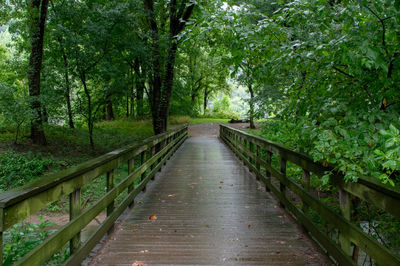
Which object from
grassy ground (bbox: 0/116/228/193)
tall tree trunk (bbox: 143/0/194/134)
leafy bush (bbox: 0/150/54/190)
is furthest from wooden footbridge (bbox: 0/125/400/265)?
tall tree trunk (bbox: 143/0/194/134)

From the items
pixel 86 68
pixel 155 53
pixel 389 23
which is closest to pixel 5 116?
pixel 86 68

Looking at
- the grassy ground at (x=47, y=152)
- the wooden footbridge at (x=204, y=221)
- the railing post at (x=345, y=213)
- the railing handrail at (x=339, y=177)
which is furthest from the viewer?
the grassy ground at (x=47, y=152)

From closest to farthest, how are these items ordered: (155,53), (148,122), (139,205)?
(139,205) → (155,53) → (148,122)

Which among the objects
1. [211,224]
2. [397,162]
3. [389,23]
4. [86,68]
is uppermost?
[86,68]

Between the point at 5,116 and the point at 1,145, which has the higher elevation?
the point at 5,116

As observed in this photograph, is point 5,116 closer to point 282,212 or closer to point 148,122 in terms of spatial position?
point 282,212

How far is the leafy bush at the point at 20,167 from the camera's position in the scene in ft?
29.6

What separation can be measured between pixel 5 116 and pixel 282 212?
984 centimetres

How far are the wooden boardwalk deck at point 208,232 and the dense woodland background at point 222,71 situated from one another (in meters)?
0.90

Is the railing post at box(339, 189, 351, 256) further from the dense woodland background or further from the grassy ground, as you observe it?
the grassy ground

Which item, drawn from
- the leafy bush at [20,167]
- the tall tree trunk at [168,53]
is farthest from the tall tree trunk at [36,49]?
the tall tree trunk at [168,53]

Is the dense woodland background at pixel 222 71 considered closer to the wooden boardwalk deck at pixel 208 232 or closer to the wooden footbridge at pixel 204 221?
the wooden footbridge at pixel 204 221

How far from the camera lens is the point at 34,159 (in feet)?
34.3

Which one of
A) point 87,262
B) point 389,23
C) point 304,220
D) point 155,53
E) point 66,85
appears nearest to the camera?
point 389,23
